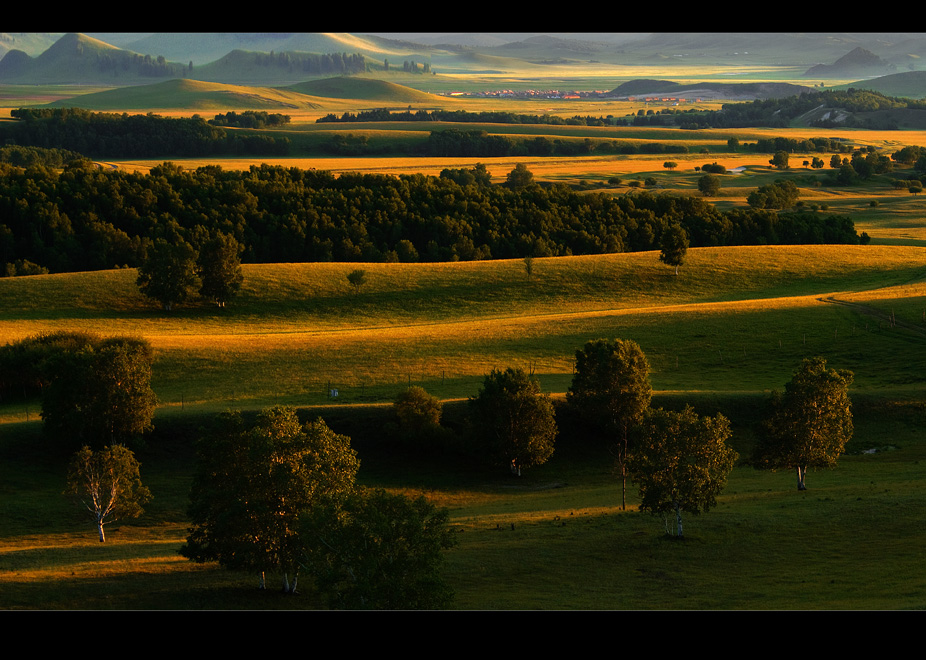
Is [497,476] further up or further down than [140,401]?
further down

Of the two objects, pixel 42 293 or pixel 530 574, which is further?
pixel 42 293

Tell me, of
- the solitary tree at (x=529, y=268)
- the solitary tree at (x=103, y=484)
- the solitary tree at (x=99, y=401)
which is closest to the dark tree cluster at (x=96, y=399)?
the solitary tree at (x=99, y=401)

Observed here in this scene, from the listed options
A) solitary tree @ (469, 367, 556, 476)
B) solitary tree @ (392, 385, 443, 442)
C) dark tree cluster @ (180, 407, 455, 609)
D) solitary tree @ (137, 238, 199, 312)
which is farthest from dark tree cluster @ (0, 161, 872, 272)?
dark tree cluster @ (180, 407, 455, 609)

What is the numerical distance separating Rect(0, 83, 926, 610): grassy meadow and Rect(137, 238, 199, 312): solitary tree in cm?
224

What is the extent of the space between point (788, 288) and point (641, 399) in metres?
58.9

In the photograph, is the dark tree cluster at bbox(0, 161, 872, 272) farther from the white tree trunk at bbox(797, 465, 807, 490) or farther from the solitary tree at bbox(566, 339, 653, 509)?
the white tree trunk at bbox(797, 465, 807, 490)

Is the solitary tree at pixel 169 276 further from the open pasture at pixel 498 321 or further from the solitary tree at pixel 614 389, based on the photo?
the solitary tree at pixel 614 389

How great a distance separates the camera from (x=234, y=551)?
38969 mm

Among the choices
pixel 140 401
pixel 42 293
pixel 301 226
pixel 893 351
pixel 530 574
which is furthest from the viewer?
pixel 301 226

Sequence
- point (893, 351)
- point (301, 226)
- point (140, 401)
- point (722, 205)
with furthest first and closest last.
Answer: point (722, 205)
point (301, 226)
point (893, 351)
point (140, 401)

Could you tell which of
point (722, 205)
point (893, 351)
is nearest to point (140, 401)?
point (893, 351)

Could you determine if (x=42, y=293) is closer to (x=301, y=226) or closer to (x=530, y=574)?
(x=301, y=226)

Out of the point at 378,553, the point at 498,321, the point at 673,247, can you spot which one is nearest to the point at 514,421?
the point at 378,553

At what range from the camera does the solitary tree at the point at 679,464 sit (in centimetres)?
4488
